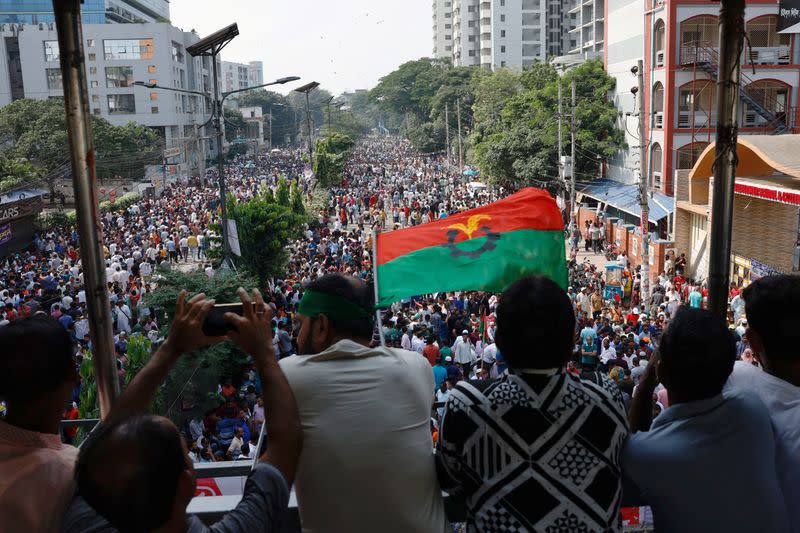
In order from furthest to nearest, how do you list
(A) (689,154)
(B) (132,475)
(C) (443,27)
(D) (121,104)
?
(C) (443,27) < (D) (121,104) < (A) (689,154) < (B) (132,475)

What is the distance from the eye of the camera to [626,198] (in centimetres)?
2686

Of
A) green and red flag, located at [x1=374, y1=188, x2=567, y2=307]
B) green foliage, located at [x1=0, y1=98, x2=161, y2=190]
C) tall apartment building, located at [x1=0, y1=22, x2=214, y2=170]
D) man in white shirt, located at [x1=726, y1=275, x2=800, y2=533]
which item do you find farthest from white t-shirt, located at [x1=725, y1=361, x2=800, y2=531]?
tall apartment building, located at [x1=0, y1=22, x2=214, y2=170]

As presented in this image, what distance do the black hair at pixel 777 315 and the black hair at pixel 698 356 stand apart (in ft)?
0.85

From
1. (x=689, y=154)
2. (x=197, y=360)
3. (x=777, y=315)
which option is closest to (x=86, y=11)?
(x=689, y=154)

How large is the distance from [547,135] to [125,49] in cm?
4097

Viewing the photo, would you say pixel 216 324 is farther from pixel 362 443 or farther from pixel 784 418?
pixel 784 418

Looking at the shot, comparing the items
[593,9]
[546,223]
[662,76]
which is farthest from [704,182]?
[593,9]

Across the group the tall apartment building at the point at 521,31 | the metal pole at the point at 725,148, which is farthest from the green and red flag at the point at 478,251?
the tall apartment building at the point at 521,31

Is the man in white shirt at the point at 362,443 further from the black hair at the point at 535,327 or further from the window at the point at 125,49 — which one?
the window at the point at 125,49

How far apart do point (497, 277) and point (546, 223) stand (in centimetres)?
37

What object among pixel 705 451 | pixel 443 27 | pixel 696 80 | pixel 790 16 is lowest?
pixel 705 451

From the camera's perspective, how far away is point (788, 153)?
15.1 metres

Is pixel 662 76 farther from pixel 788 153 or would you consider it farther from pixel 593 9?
pixel 593 9

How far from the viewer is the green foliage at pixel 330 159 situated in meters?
40.9
